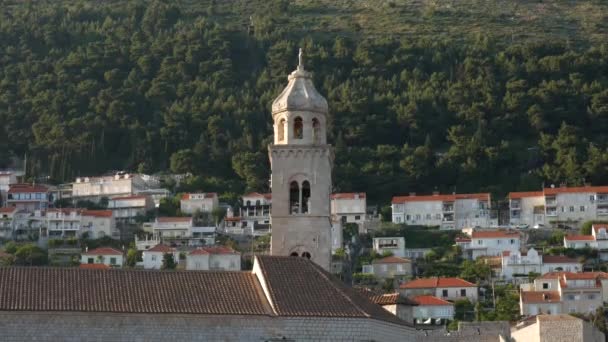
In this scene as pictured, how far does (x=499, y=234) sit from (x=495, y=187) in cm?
1512

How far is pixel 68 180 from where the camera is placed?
433 feet

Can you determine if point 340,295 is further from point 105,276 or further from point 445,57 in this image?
point 445,57

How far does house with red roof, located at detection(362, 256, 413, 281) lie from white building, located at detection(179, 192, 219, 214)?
18795 millimetres

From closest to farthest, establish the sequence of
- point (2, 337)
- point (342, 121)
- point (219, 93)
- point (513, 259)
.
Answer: point (2, 337) → point (513, 259) → point (342, 121) → point (219, 93)

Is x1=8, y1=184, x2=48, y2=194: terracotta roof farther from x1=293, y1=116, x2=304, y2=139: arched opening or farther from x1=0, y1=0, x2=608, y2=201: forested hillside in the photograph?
x1=293, y1=116, x2=304, y2=139: arched opening

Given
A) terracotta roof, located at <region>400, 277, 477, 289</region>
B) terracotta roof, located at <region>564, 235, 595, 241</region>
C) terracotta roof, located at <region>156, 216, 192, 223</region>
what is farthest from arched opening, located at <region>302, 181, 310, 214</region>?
terracotta roof, located at <region>156, 216, 192, 223</region>

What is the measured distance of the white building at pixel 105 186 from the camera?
126m

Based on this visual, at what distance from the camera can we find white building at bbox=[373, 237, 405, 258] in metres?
110

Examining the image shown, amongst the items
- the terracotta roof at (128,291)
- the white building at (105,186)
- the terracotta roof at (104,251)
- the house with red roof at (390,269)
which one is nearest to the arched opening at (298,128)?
the terracotta roof at (128,291)

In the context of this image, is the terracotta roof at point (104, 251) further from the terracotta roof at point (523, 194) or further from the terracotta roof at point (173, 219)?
the terracotta roof at point (523, 194)

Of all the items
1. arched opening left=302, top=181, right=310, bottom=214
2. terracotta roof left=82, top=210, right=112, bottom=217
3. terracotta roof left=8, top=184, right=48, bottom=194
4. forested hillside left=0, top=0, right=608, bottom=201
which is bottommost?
arched opening left=302, top=181, right=310, bottom=214

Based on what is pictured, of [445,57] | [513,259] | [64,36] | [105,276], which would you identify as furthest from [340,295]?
[64,36]

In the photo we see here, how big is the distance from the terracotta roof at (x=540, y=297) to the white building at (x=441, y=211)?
2327 centimetres

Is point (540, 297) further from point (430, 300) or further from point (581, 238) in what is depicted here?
point (581, 238)
